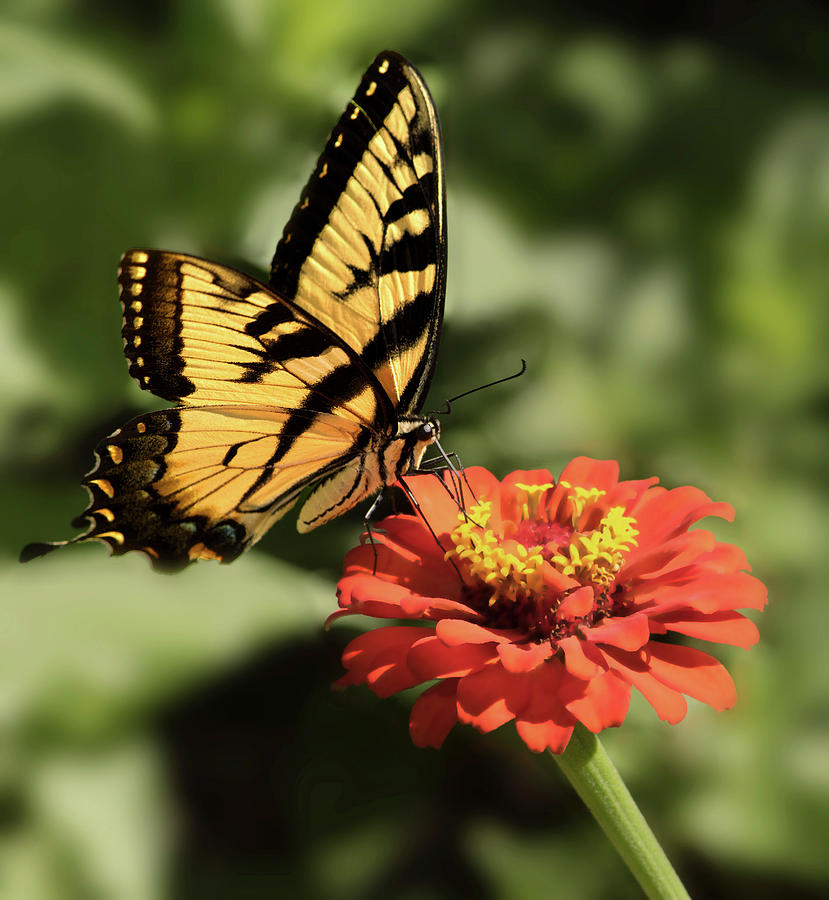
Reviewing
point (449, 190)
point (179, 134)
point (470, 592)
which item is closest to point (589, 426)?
point (449, 190)

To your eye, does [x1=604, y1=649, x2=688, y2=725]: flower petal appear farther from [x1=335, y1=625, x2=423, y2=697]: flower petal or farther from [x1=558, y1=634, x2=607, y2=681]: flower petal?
[x1=335, y1=625, x2=423, y2=697]: flower petal

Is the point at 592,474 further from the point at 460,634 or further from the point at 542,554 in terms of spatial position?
the point at 460,634

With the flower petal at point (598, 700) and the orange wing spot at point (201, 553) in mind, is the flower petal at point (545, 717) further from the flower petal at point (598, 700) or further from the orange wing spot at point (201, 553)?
the orange wing spot at point (201, 553)

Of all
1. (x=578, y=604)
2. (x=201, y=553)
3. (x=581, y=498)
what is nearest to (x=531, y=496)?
(x=581, y=498)

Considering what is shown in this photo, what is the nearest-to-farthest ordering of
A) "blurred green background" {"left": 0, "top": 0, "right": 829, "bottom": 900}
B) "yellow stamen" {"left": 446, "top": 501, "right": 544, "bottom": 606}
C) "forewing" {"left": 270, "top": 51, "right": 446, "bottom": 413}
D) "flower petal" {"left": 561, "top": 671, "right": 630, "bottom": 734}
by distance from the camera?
1. "flower petal" {"left": 561, "top": 671, "right": 630, "bottom": 734}
2. "yellow stamen" {"left": 446, "top": 501, "right": 544, "bottom": 606}
3. "forewing" {"left": 270, "top": 51, "right": 446, "bottom": 413}
4. "blurred green background" {"left": 0, "top": 0, "right": 829, "bottom": 900}

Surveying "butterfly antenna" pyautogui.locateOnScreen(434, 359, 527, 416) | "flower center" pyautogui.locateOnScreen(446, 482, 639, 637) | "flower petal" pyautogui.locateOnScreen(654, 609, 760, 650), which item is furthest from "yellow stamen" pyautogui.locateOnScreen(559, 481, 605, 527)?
"butterfly antenna" pyautogui.locateOnScreen(434, 359, 527, 416)

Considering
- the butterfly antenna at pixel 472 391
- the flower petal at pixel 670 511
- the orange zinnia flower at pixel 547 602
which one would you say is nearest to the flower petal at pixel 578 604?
the orange zinnia flower at pixel 547 602
